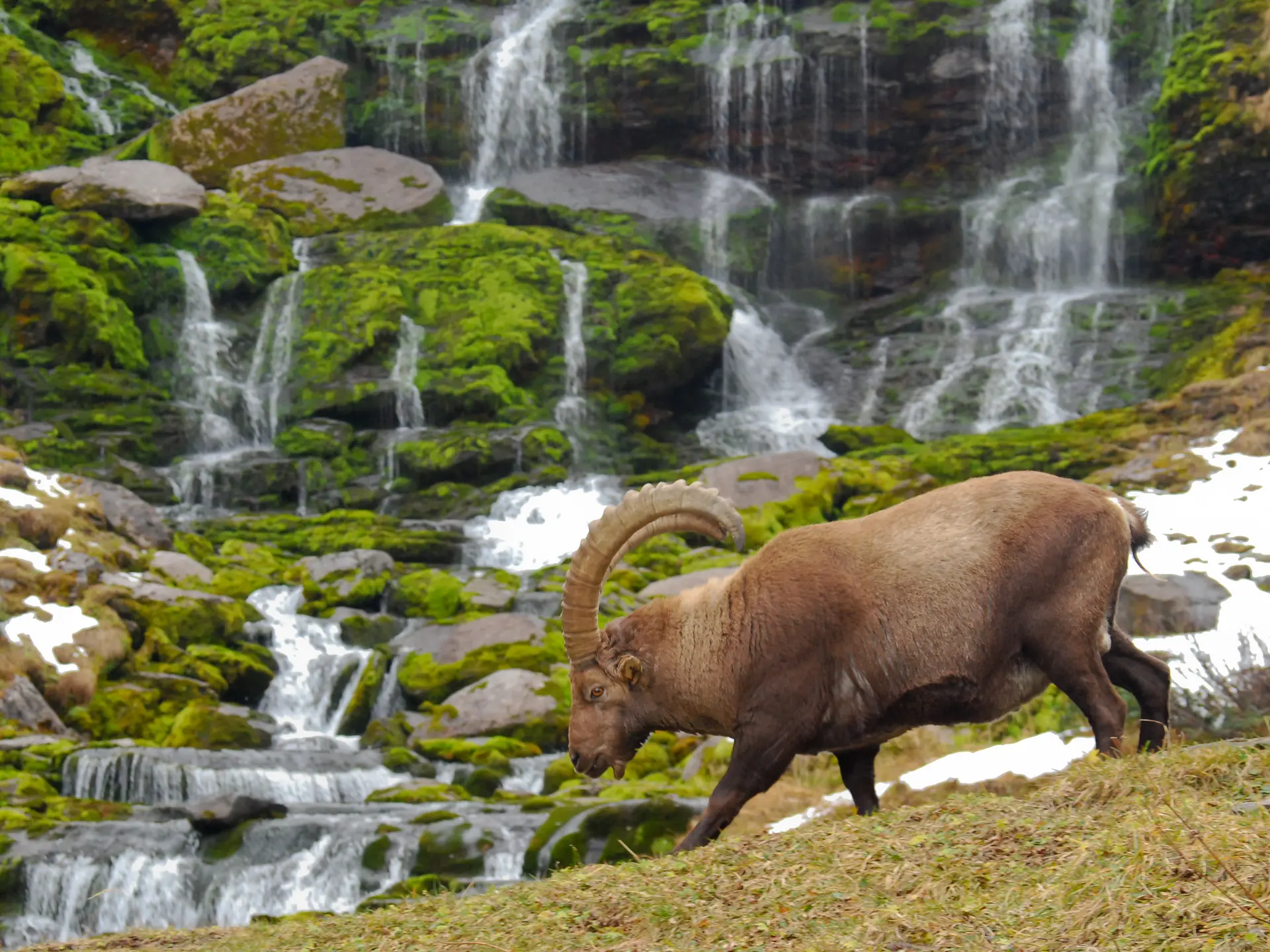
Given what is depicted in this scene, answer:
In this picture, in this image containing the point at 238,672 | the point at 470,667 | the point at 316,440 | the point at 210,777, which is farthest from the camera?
the point at 316,440

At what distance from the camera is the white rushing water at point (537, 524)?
25.2 metres

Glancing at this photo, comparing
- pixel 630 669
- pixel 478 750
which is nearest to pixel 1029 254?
pixel 478 750

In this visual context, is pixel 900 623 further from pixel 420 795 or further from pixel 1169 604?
pixel 420 795

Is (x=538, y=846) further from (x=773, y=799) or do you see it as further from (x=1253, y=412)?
(x=1253, y=412)

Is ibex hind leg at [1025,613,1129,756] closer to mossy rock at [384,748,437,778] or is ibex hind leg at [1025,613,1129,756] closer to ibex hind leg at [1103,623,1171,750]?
ibex hind leg at [1103,623,1171,750]

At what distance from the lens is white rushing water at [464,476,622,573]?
992 inches

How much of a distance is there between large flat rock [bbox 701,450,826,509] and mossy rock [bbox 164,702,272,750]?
8479 millimetres

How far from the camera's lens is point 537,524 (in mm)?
26469

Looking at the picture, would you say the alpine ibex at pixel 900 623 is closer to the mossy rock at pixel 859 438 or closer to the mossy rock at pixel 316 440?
the mossy rock at pixel 859 438

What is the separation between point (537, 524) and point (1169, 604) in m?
15.3

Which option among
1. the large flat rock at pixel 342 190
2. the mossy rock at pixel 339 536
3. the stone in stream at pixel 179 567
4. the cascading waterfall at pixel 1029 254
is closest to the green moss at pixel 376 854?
the stone in stream at pixel 179 567

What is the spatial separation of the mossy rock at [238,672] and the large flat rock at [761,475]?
7551 millimetres

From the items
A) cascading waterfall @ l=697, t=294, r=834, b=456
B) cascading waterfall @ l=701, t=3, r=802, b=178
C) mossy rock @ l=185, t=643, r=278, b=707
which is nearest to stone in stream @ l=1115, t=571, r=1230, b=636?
mossy rock @ l=185, t=643, r=278, b=707

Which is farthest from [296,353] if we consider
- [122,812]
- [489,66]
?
[122,812]
